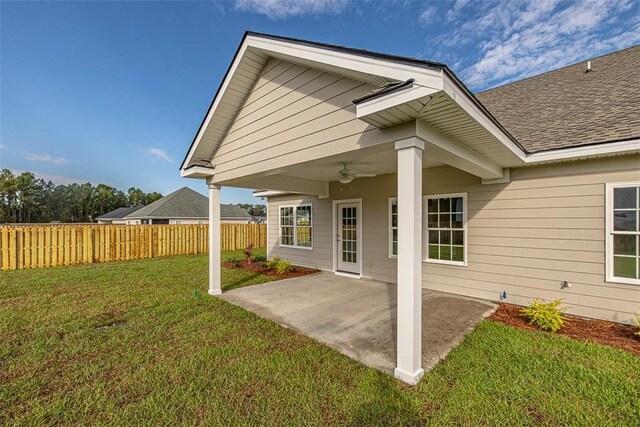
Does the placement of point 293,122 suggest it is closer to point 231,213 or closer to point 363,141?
point 363,141

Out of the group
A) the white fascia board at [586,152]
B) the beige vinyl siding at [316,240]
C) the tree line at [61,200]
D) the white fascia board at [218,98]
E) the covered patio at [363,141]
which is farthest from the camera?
the tree line at [61,200]

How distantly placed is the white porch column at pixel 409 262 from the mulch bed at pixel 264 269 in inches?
223

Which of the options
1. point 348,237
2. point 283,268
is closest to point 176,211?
point 283,268

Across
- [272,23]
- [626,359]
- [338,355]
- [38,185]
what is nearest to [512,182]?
[626,359]

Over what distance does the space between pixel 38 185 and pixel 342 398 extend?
252 ft

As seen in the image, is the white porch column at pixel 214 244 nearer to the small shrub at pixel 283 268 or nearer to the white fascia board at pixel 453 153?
the small shrub at pixel 283 268

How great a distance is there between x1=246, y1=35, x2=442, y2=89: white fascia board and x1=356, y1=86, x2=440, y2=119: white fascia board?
58 mm

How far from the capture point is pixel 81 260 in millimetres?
10688

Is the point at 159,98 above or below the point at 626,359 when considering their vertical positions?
above

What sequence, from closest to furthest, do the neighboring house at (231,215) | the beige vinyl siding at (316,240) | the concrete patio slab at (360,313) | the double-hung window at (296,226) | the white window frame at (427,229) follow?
1. the concrete patio slab at (360,313)
2. the white window frame at (427,229)
3. the beige vinyl siding at (316,240)
4. the double-hung window at (296,226)
5. the neighboring house at (231,215)

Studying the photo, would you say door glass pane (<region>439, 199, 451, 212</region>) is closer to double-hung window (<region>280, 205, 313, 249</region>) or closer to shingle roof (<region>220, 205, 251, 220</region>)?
double-hung window (<region>280, 205, 313, 249</region>)

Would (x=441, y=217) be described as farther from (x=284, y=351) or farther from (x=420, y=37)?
(x=420, y=37)

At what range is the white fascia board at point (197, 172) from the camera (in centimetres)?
594

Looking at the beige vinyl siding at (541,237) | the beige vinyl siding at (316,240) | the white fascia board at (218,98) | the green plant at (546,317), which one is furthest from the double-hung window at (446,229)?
the white fascia board at (218,98)
